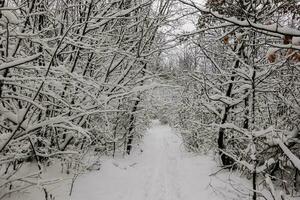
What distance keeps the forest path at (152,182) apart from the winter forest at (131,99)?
51mm

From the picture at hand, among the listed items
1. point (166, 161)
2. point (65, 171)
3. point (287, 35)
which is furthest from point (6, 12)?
point (166, 161)

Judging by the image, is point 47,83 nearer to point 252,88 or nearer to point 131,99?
point 252,88

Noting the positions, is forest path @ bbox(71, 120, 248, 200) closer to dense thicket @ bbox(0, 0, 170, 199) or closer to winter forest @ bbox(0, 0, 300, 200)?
winter forest @ bbox(0, 0, 300, 200)

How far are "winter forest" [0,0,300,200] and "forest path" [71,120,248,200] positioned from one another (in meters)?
0.05

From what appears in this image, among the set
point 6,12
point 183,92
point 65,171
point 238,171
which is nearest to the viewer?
point 6,12

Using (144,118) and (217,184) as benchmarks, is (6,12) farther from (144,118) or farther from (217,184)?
(144,118)

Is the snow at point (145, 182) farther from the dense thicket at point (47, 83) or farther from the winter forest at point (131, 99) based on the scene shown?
the dense thicket at point (47, 83)

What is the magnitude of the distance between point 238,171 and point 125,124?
5.53 metres

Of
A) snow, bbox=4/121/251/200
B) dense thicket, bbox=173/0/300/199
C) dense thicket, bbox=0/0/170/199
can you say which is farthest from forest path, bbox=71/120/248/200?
dense thicket, bbox=0/0/170/199

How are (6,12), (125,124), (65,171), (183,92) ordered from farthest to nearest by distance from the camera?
(183,92), (125,124), (65,171), (6,12)

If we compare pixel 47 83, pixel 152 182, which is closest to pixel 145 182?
pixel 152 182

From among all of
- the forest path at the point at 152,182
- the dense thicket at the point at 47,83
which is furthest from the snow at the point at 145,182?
the dense thicket at the point at 47,83

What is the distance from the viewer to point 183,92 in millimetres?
15367

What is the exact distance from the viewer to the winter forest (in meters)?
4.06
